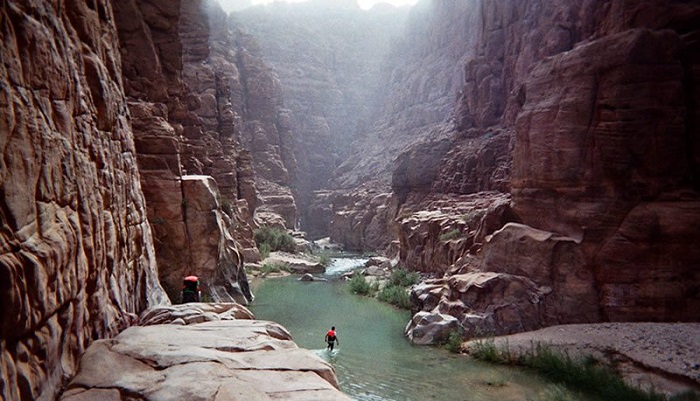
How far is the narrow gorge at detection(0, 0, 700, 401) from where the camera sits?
5.39m

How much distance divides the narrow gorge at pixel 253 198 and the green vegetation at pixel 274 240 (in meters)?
1.83

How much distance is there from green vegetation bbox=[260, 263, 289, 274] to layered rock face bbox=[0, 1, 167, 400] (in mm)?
26105

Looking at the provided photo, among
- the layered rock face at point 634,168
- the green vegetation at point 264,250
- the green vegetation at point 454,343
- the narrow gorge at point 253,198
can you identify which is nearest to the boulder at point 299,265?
the green vegetation at point 264,250

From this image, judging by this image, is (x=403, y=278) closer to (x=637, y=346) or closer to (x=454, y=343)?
(x=454, y=343)

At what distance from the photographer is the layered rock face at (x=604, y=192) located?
52.4ft

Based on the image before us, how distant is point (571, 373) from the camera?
13383 mm

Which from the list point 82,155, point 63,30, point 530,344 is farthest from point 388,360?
point 63,30

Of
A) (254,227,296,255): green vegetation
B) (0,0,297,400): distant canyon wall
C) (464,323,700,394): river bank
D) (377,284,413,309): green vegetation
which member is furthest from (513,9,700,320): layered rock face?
(254,227,296,255): green vegetation

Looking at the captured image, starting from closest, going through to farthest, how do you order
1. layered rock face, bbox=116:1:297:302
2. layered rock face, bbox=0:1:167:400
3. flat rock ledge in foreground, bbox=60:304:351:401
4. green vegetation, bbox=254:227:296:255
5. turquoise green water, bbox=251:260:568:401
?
1. layered rock face, bbox=0:1:167:400
2. flat rock ledge in foreground, bbox=60:304:351:401
3. turquoise green water, bbox=251:260:568:401
4. layered rock face, bbox=116:1:297:302
5. green vegetation, bbox=254:227:296:255

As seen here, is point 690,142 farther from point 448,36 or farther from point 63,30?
point 448,36

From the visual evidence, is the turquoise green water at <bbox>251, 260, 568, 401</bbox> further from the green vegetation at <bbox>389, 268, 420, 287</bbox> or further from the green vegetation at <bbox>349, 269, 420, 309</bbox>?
the green vegetation at <bbox>389, 268, 420, 287</bbox>

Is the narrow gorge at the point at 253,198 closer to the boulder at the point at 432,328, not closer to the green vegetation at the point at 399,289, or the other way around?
the boulder at the point at 432,328

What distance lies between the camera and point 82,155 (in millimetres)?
7020

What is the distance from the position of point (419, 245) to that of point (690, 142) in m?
16.5
